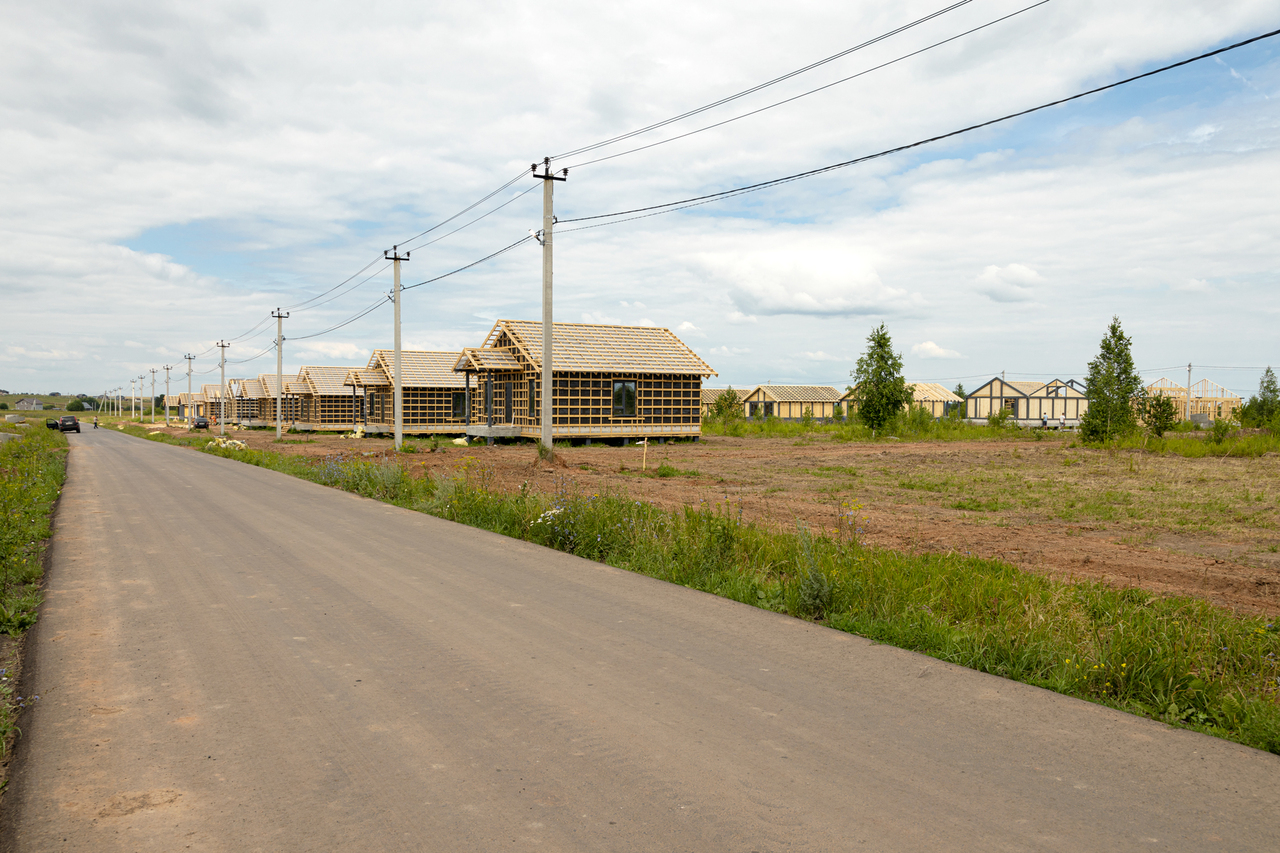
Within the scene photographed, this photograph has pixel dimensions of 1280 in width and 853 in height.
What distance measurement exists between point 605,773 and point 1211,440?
35331mm

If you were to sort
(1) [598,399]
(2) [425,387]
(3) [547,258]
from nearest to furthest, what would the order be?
(3) [547,258] → (1) [598,399] → (2) [425,387]

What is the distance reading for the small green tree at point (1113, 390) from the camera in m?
32.8

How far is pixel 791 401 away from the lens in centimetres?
9700

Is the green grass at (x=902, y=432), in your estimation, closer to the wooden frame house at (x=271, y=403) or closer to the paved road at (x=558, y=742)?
the paved road at (x=558, y=742)

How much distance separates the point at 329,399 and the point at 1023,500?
59.4m

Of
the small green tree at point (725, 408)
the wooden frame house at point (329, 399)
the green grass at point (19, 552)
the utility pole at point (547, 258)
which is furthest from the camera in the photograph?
the wooden frame house at point (329, 399)

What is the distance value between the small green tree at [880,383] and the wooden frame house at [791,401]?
50.0 metres

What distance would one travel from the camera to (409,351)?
53.1 metres

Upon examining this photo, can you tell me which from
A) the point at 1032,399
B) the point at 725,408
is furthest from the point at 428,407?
the point at 1032,399

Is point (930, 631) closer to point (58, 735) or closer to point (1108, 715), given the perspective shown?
point (1108, 715)

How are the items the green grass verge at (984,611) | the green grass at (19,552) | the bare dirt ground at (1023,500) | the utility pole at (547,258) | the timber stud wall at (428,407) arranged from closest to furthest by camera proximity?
1. the green grass verge at (984,611)
2. the green grass at (19,552)
3. the bare dirt ground at (1023,500)
4. the utility pole at (547,258)
5. the timber stud wall at (428,407)

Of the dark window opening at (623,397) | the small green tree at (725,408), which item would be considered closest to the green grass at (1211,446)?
the dark window opening at (623,397)

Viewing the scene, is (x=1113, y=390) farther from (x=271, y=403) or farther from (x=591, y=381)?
(x=271, y=403)

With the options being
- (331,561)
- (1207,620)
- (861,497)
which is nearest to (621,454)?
(861,497)
